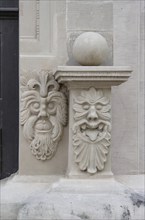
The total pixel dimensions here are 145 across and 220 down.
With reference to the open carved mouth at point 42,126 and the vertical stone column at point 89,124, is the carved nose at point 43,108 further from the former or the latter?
the vertical stone column at point 89,124

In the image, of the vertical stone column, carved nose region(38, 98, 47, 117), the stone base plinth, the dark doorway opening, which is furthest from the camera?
the dark doorway opening

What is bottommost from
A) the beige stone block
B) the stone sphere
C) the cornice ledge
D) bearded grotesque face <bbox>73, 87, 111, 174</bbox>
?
bearded grotesque face <bbox>73, 87, 111, 174</bbox>

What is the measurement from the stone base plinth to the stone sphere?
1030mm

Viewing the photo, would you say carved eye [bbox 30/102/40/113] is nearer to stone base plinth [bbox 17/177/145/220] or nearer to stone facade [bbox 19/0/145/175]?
stone facade [bbox 19/0/145/175]

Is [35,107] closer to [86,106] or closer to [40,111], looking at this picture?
[40,111]

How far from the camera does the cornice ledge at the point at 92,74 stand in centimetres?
404

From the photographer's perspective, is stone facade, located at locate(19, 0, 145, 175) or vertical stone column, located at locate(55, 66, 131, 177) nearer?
vertical stone column, located at locate(55, 66, 131, 177)

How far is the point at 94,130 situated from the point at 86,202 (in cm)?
62

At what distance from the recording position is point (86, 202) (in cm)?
406

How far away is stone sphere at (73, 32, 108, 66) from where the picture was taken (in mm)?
4086

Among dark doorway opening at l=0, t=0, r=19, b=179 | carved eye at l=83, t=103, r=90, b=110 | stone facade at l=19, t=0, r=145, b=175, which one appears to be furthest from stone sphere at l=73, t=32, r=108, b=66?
dark doorway opening at l=0, t=0, r=19, b=179

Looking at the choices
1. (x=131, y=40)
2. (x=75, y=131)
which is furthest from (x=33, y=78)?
(x=131, y=40)

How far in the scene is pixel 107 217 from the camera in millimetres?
4016

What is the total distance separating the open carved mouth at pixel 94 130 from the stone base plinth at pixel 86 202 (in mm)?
→ 384
